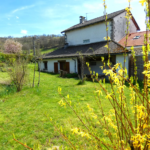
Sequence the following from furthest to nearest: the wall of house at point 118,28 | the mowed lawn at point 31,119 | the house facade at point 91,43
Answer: the wall of house at point 118,28
the house facade at point 91,43
the mowed lawn at point 31,119

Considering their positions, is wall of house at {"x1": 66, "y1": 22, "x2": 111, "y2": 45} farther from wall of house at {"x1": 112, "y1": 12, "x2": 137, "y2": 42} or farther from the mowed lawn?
the mowed lawn

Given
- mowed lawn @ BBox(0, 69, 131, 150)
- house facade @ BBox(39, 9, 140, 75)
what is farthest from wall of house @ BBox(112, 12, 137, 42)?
mowed lawn @ BBox(0, 69, 131, 150)

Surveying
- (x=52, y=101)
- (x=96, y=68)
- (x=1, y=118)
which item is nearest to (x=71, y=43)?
(x=96, y=68)

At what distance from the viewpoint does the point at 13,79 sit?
745 centimetres

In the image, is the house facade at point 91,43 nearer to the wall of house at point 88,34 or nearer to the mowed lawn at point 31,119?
the wall of house at point 88,34

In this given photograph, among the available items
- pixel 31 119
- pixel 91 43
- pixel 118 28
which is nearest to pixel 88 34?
pixel 91 43

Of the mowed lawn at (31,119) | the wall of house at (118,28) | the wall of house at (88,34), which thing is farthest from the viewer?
the wall of house at (88,34)

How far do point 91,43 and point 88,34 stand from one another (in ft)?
4.79

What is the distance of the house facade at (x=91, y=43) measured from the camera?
45.1ft

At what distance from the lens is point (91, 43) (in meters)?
16.7

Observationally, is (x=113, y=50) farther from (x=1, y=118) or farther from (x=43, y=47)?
(x=43, y=47)

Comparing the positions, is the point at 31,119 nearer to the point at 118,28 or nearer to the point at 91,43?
the point at 91,43

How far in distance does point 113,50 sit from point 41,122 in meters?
10.0

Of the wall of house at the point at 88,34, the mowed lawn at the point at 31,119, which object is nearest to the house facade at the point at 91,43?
the wall of house at the point at 88,34
